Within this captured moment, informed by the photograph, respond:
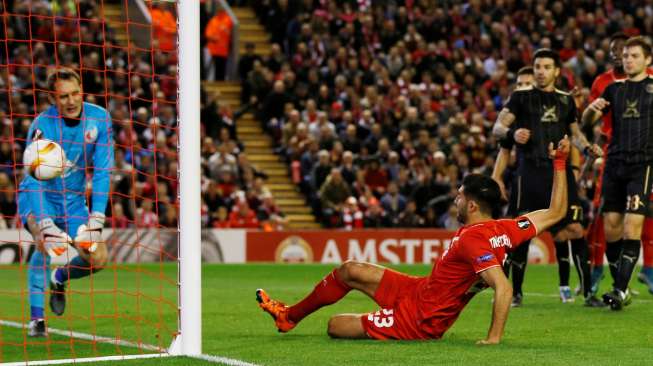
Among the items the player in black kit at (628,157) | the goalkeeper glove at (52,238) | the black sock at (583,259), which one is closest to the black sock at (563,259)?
the black sock at (583,259)

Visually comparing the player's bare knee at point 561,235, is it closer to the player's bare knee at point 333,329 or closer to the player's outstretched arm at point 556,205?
the player's outstretched arm at point 556,205

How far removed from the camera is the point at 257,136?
25.1 metres

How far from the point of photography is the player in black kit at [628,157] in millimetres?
9977

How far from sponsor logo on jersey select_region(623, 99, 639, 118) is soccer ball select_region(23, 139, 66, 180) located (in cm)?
488

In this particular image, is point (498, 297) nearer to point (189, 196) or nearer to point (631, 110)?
point (189, 196)

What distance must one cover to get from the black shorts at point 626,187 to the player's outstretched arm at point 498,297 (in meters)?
3.23

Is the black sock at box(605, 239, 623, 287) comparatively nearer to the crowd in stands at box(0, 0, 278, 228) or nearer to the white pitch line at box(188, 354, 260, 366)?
the white pitch line at box(188, 354, 260, 366)

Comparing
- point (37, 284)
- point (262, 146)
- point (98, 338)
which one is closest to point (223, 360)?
point (98, 338)

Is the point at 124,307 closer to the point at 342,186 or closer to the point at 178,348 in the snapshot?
the point at 178,348

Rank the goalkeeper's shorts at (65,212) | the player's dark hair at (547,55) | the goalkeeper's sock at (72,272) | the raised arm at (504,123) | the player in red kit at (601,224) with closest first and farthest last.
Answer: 1. the goalkeeper's shorts at (65,212)
2. the goalkeeper's sock at (72,272)
3. the player's dark hair at (547,55)
4. the raised arm at (504,123)
5. the player in red kit at (601,224)

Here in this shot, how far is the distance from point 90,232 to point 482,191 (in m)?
2.92

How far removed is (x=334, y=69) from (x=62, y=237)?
54.5 ft

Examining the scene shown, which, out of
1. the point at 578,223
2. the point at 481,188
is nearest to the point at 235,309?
the point at 578,223

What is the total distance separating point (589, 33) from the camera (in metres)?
27.5
